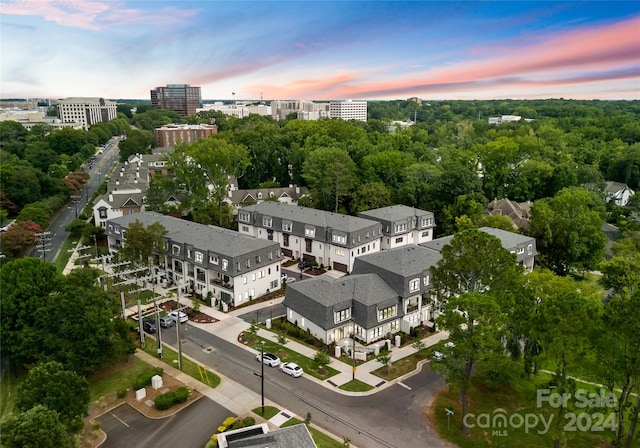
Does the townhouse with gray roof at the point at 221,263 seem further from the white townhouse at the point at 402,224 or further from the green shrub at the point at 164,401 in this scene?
the white townhouse at the point at 402,224

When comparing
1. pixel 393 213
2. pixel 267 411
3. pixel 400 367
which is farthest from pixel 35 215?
pixel 400 367

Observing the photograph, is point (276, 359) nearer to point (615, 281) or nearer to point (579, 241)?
point (615, 281)

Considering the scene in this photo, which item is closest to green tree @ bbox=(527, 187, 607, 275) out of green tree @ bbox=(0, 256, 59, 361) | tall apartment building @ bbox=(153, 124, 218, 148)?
green tree @ bbox=(0, 256, 59, 361)

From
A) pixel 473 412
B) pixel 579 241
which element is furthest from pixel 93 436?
pixel 579 241

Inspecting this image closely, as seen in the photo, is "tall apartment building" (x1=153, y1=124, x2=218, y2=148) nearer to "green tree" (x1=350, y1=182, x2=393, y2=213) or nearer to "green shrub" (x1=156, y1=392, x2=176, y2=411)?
"green tree" (x1=350, y1=182, x2=393, y2=213)

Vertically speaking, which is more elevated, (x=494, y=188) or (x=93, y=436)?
(x=494, y=188)

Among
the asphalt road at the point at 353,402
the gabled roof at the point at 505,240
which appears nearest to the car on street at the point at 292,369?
the asphalt road at the point at 353,402

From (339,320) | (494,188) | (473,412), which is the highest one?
(494,188)
